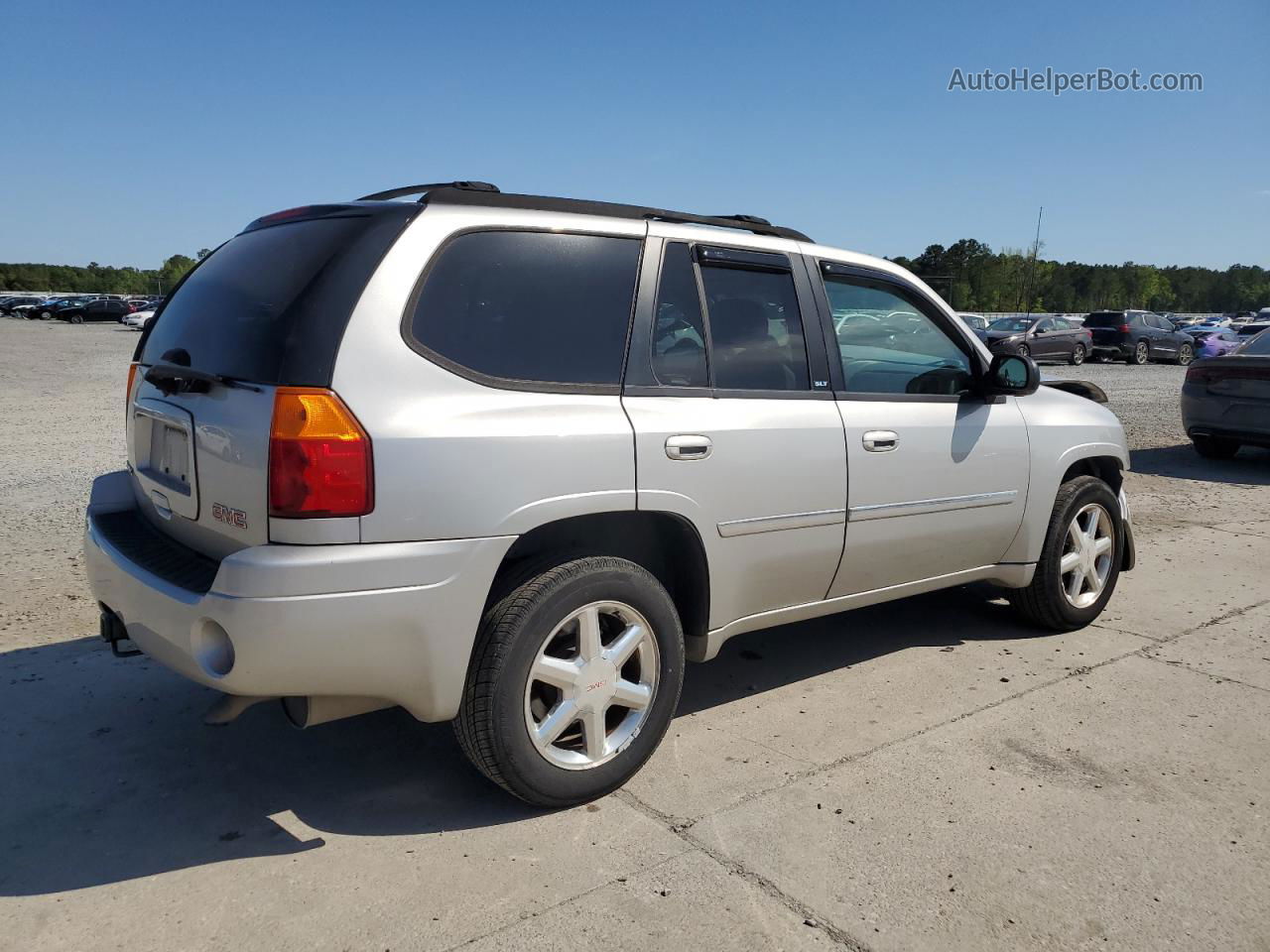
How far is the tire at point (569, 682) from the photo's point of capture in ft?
9.92

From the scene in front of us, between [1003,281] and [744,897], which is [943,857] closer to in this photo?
[744,897]

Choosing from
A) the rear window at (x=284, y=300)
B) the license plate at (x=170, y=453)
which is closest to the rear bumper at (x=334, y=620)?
the license plate at (x=170, y=453)

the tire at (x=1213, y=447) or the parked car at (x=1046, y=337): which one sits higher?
the parked car at (x=1046, y=337)

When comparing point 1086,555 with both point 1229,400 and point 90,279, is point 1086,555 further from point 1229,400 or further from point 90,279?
point 90,279

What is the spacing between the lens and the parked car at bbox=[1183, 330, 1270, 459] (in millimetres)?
10734

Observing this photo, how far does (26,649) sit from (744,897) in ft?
11.5

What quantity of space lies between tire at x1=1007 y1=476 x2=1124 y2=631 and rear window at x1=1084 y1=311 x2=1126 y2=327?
30.0 metres

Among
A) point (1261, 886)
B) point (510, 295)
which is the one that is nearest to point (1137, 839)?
point (1261, 886)

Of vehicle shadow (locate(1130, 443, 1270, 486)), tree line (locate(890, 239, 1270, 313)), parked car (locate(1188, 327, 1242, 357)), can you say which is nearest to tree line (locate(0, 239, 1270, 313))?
tree line (locate(890, 239, 1270, 313))

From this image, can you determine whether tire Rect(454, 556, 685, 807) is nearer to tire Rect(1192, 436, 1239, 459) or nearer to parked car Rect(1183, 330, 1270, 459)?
parked car Rect(1183, 330, 1270, 459)

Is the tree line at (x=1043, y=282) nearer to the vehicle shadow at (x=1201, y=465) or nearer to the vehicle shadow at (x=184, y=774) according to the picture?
the vehicle shadow at (x=1201, y=465)

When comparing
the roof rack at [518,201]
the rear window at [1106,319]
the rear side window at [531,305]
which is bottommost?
the rear side window at [531,305]

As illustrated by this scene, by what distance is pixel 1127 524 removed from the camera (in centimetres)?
544

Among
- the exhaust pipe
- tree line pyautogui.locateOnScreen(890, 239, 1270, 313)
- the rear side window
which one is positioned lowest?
the exhaust pipe
